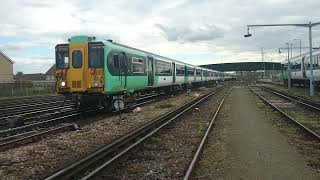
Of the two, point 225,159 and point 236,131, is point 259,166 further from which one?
point 236,131

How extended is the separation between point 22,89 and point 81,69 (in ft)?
101

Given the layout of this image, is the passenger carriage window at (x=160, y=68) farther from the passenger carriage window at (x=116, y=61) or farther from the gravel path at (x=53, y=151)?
the gravel path at (x=53, y=151)

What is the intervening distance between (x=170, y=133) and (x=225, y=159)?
15.2 feet

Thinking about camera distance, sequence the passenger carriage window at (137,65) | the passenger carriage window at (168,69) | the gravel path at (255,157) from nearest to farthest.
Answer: the gravel path at (255,157)
the passenger carriage window at (137,65)
the passenger carriage window at (168,69)

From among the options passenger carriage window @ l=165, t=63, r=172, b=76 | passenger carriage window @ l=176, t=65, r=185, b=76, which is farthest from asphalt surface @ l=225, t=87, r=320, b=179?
passenger carriage window @ l=176, t=65, r=185, b=76

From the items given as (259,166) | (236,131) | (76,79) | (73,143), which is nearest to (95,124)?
(76,79)

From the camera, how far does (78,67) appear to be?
18.6 meters

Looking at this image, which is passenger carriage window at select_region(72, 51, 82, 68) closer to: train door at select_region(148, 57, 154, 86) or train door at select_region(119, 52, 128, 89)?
train door at select_region(119, 52, 128, 89)

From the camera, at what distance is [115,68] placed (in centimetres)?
1958

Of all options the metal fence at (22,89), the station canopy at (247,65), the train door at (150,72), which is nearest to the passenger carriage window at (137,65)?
the train door at (150,72)

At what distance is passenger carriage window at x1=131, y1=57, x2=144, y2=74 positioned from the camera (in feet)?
76.1

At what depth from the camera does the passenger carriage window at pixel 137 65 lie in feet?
76.1

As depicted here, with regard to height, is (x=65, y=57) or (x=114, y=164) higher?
(x=65, y=57)

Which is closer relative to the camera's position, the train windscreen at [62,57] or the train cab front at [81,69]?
the train cab front at [81,69]
